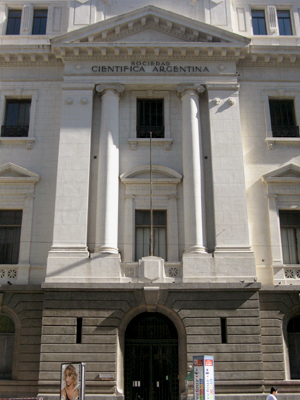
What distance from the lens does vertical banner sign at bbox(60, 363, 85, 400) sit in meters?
15.1

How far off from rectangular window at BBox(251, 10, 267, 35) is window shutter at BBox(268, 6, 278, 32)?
1.28 ft

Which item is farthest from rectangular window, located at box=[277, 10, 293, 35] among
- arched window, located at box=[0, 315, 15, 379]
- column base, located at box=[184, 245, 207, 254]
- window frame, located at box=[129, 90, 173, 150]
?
arched window, located at box=[0, 315, 15, 379]

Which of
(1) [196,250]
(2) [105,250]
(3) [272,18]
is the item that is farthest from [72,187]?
(3) [272,18]

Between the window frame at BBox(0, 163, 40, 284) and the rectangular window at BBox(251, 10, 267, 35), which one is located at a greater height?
the rectangular window at BBox(251, 10, 267, 35)

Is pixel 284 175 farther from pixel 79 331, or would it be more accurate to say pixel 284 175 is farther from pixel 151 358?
pixel 79 331

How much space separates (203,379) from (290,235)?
10.2m

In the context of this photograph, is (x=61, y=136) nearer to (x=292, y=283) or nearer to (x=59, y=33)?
(x=59, y=33)

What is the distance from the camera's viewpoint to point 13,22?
26.8m

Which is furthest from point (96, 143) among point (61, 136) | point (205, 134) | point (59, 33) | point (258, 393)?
point (258, 393)

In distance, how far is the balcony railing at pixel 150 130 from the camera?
2412 centimetres

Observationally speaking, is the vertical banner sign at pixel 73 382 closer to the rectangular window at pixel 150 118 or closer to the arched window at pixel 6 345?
the arched window at pixel 6 345

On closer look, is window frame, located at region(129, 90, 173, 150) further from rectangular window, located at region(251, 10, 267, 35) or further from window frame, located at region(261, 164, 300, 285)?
rectangular window, located at region(251, 10, 267, 35)

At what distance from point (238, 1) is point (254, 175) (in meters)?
10.5

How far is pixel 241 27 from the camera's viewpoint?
26.5m
